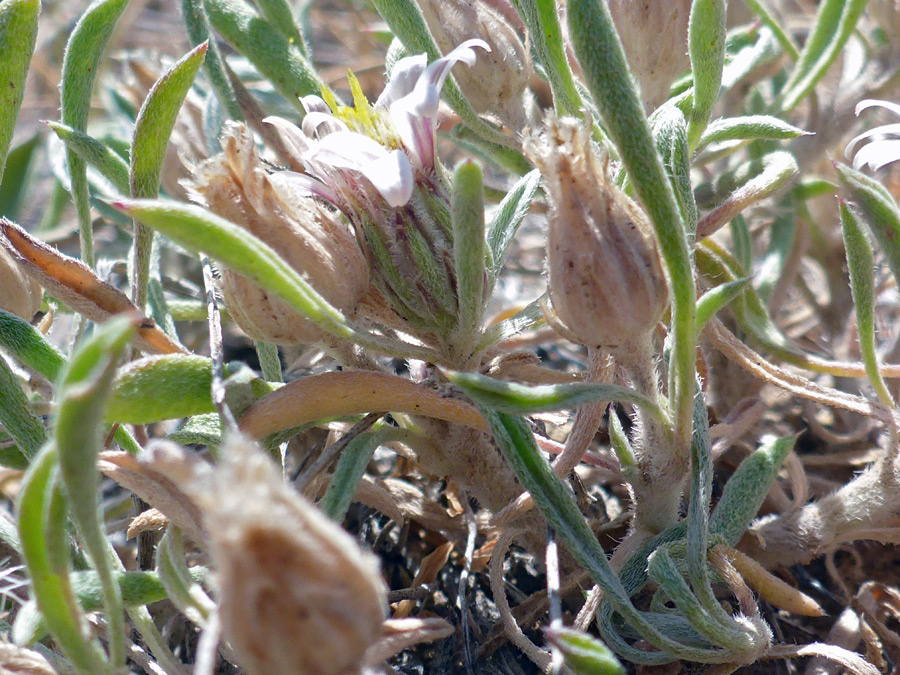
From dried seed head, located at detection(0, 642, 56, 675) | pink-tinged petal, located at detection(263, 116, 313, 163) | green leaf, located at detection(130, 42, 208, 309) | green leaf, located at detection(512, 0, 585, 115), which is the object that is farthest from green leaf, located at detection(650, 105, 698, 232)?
dried seed head, located at detection(0, 642, 56, 675)

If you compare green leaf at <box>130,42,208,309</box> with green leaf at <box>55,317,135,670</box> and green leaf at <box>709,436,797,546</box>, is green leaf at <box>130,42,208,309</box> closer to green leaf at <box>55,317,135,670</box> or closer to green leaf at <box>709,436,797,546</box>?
green leaf at <box>55,317,135,670</box>

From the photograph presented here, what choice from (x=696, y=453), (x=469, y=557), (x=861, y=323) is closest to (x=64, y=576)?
(x=469, y=557)

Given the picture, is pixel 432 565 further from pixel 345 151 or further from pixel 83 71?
pixel 83 71

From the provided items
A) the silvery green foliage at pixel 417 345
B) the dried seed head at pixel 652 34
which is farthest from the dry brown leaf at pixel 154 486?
the dried seed head at pixel 652 34

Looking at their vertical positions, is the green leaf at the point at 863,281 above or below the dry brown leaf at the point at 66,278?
below

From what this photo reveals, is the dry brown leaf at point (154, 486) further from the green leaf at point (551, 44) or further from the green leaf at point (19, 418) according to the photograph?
the green leaf at point (551, 44)

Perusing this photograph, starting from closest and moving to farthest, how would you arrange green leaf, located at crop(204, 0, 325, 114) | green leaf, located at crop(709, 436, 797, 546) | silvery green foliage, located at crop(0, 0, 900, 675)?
silvery green foliage, located at crop(0, 0, 900, 675) < green leaf, located at crop(709, 436, 797, 546) < green leaf, located at crop(204, 0, 325, 114)
